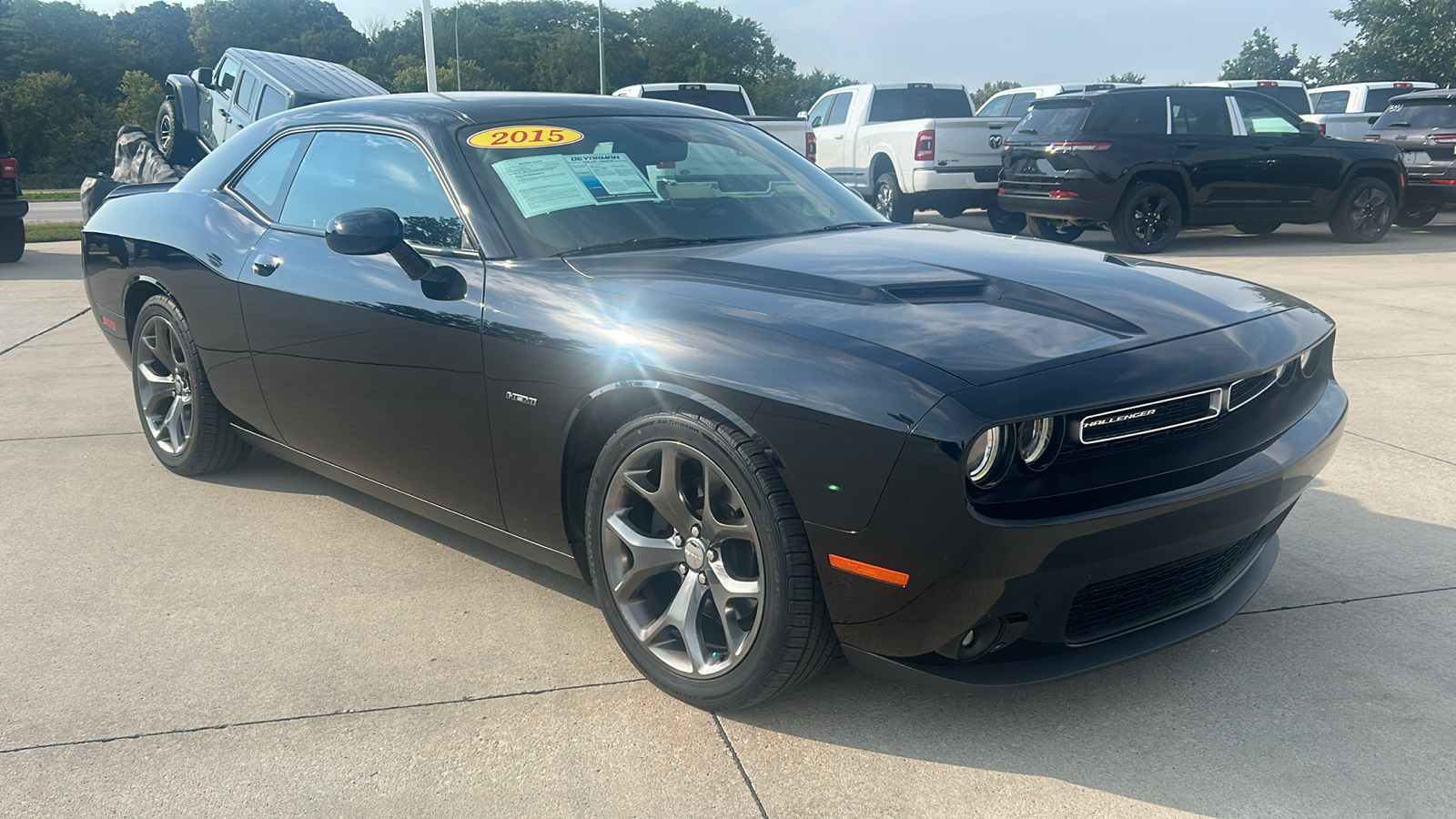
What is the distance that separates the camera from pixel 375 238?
3.11m

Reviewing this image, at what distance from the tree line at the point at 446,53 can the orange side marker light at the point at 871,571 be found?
4318cm

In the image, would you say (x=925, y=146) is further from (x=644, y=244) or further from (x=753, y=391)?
(x=753, y=391)

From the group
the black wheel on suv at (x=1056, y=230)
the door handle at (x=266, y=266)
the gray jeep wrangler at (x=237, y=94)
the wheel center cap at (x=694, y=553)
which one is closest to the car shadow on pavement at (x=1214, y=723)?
the wheel center cap at (x=694, y=553)

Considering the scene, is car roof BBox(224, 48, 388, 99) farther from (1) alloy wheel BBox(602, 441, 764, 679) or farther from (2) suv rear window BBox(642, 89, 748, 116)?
(1) alloy wheel BBox(602, 441, 764, 679)

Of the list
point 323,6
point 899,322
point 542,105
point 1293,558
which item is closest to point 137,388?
point 542,105

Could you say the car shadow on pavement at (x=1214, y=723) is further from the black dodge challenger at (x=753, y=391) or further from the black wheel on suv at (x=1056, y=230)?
the black wheel on suv at (x=1056, y=230)

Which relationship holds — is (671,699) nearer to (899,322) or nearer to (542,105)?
(899,322)

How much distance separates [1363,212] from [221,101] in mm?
13331

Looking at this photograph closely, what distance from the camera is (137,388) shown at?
4.77 meters

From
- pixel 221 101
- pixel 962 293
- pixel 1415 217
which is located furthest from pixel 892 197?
pixel 962 293

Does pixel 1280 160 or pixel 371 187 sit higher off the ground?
pixel 371 187

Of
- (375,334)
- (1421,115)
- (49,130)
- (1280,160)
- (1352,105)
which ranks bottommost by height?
(49,130)

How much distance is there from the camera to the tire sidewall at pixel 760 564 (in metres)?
2.43

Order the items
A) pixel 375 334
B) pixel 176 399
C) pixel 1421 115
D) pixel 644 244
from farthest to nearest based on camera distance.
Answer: pixel 1421 115 < pixel 176 399 < pixel 375 334 < pixel 644 244
